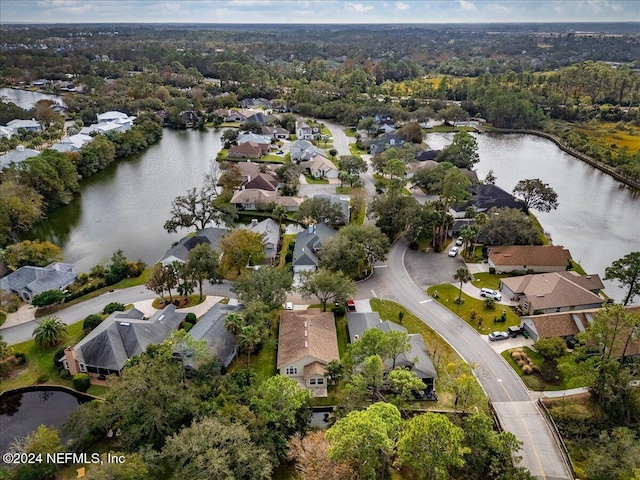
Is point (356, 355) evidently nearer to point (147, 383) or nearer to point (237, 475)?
point (237, 475)

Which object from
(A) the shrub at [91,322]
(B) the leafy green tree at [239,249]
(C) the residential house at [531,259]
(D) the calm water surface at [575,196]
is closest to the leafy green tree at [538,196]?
(D) the calm water surface at [575,196]

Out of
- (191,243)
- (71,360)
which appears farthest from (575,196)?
(71,360)

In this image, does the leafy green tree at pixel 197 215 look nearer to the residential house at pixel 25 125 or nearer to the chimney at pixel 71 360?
the chimney at pixel 71 360

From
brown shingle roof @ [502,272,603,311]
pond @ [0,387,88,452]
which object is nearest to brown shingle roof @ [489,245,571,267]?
brown shingle roof @ [502,272,603,311]

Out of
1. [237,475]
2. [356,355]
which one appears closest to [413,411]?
[356,355]

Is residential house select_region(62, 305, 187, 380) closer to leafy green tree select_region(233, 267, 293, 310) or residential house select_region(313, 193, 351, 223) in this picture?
leafy green tree select_region(233, 267, 293, 310)

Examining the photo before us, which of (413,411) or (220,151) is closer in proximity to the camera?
(413,411)
